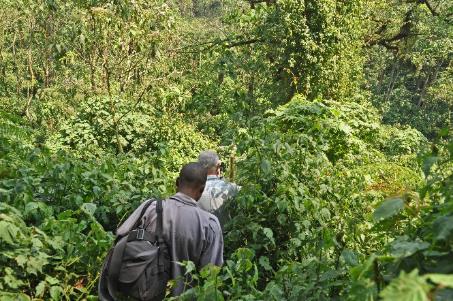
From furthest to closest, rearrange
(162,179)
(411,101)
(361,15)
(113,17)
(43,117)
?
(411,101)
(43,117)
(361,15)
(113,17)
(162,179)

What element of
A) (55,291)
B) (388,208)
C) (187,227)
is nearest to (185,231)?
(187,227)

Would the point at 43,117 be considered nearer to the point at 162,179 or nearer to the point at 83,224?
the point at 162,179

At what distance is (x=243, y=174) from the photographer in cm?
419

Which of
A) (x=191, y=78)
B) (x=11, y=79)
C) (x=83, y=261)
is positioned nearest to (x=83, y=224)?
(x=83, y=261)

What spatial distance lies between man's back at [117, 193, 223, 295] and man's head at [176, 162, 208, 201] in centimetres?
4

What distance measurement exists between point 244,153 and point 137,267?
2577mm

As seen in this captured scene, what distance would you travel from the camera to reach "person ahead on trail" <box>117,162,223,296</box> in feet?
8.87

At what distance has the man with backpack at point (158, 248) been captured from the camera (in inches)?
103

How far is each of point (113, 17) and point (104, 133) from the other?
2560mm

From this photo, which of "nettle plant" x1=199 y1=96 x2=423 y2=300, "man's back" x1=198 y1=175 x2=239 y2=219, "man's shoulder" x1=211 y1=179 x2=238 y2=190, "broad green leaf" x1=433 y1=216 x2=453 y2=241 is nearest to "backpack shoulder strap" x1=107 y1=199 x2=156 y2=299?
"nettle plant" x1=199 y1=96 x2=423 y2=300

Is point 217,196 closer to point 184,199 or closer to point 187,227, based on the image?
point 184,199

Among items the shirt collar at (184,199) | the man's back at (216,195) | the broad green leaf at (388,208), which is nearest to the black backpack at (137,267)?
the shirt collar at (184,199)

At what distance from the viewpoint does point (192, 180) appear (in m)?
2.93

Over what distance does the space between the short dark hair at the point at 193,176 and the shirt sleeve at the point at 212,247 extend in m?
0.22
